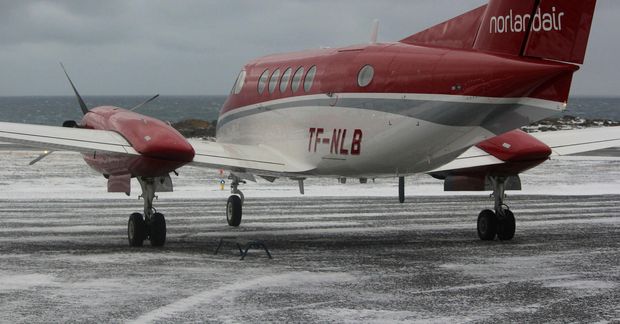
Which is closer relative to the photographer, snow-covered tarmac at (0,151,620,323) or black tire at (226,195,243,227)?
snow-covered tarmac at (0,151,620,323)

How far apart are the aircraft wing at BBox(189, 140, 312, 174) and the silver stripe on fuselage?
220 centimetres

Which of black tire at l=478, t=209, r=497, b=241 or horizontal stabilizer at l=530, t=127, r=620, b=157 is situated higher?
horizontal stabilizer at l=530, t=127, r=620, b=157

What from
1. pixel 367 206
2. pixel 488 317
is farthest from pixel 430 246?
pixel 367 206

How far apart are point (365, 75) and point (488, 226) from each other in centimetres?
409

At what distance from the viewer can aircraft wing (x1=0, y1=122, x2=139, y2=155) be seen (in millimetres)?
16703

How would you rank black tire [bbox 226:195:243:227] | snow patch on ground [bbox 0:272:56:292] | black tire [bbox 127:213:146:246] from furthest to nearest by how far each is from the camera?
1. black tire [bbox 226:195:243:227]
2. black tire [bbox 127:213:146:246]
3. snow patch on ground [bbox 0:272:56:292]

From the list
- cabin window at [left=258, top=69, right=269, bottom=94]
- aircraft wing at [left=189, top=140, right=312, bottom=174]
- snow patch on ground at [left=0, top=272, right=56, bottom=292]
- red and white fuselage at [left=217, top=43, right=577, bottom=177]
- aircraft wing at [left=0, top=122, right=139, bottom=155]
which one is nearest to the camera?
snow patch on ground at [left=0, top=272, right=56, bottom=292]

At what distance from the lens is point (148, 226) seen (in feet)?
59.3

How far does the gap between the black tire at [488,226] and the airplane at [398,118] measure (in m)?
0.02

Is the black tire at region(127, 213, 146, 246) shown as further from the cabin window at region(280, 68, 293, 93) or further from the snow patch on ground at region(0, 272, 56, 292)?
the snow patch on ground at region(0, 272, 56, 292)

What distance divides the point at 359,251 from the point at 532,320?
6502 mm

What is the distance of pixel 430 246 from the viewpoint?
18312mm

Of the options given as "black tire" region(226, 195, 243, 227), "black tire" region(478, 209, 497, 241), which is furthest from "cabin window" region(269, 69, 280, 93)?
"black tire" region(478, 209, 497, 241)

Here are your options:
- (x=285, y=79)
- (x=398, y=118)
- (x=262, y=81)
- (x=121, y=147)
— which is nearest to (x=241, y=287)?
(x=398, y=118)
